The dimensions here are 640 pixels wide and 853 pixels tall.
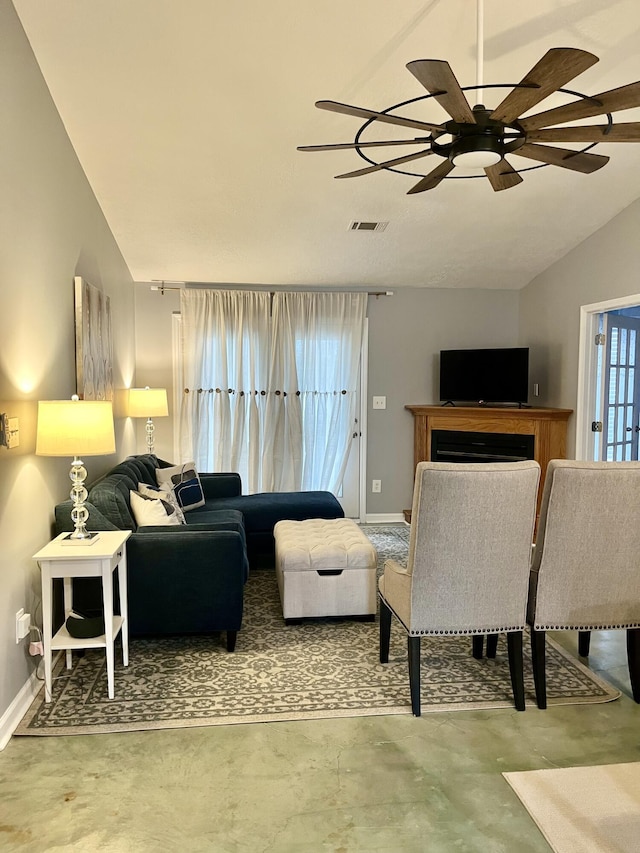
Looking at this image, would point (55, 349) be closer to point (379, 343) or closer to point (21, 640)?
point (21, 640)

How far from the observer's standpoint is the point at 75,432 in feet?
8.62

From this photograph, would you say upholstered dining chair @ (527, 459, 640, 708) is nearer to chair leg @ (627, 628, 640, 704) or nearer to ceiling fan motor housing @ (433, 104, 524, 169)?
chair leg @ (627, 628, 640, 704)

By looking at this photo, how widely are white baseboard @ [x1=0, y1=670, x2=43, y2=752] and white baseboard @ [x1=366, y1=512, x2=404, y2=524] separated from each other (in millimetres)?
3719

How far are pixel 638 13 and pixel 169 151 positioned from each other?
98.1 inches

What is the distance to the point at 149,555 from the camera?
2.97 m

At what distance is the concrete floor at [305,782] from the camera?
186 cm

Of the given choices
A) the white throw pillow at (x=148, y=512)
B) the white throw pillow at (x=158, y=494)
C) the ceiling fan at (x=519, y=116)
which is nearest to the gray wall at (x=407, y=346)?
the white throw pillow at (x=158, y=494)

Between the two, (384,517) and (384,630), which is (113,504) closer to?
(384,630)

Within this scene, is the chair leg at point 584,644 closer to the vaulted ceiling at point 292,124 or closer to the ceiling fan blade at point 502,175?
the ceiling fan blade at point 502,175

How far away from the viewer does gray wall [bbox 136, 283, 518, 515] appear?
5977mm

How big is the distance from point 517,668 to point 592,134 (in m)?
2.11

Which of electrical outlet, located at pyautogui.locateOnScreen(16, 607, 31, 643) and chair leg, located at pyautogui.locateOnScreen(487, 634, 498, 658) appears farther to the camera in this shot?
chair leg, located at pyautogui.locateOnScreen(487, 634, 498, 658)

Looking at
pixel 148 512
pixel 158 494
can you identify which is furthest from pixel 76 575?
pixel 158 494

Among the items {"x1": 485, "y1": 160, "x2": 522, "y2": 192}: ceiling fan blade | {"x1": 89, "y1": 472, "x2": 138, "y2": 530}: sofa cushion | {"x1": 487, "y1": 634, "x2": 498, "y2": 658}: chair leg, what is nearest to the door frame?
{"x1": 487, "y1": 634, "x2": 498, "y2": 658}: chair leg
